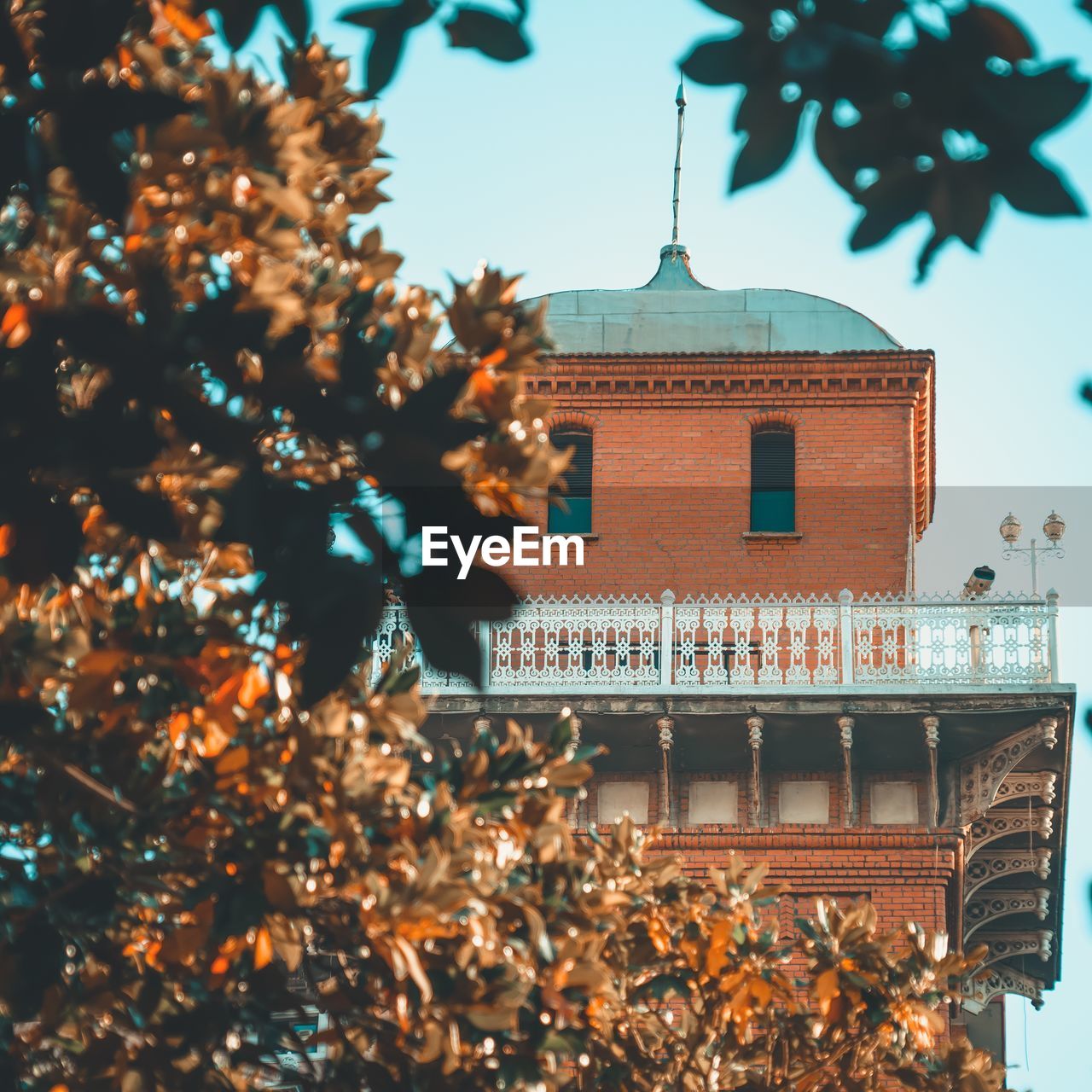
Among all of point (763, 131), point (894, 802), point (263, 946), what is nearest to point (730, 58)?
point (763, 131)

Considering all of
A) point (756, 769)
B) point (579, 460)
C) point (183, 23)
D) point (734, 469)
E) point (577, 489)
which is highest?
point (579, 460)

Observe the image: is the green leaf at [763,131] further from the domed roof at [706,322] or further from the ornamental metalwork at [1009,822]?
the domed roof at [706,322]

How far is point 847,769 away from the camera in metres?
19.9

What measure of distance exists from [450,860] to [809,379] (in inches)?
685

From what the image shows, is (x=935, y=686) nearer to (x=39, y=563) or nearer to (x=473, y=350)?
(x=473, y=350)

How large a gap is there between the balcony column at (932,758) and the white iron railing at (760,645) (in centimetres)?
42

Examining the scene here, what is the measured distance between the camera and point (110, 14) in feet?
11.8

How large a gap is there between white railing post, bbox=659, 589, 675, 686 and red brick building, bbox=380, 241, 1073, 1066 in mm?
24

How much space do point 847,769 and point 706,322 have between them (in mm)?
6725

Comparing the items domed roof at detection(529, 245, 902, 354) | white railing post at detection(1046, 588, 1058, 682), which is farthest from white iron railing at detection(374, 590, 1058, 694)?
domed roof at detection(529, 245, 902, 354)

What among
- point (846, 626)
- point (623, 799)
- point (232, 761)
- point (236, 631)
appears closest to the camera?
point (236, 631)

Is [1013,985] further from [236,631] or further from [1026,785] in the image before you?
[236,631]

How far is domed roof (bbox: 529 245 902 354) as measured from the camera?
24.0 metres

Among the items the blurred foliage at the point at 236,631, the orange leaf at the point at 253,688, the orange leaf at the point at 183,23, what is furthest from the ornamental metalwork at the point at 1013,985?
the orange leaf at the point at 183,23
